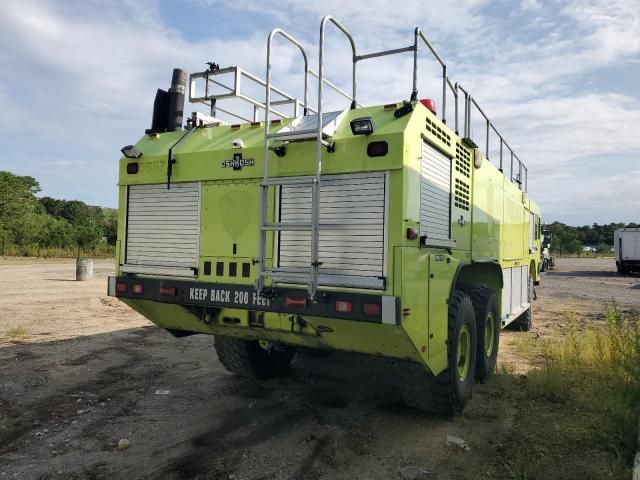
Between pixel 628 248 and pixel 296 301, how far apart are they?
1097 inches

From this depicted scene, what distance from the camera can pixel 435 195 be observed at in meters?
3.90

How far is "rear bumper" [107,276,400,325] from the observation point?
10.9 feet

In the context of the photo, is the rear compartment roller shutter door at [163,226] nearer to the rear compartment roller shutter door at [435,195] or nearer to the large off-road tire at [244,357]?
the large off-road tire at [244,357]

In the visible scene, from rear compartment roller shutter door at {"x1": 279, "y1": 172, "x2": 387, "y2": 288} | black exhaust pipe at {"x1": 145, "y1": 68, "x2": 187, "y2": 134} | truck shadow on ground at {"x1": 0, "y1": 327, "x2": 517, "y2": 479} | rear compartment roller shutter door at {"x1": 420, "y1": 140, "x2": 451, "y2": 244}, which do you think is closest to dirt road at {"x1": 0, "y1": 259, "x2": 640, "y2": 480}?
truck shadow on ground at {"x1": 0, "y1": 327, "x2": 517, "y2": 479}

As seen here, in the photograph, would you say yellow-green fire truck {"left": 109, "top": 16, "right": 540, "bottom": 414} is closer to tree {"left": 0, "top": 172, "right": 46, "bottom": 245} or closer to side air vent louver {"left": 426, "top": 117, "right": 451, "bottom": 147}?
side air vent louver {"left": 426, "top": 117, "right": 451, "bottom": 147}

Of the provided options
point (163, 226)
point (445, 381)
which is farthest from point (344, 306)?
point (163, 226)

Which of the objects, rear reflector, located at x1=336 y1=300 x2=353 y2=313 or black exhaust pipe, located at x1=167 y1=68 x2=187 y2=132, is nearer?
rear reflector, located at x1=336 y1=300 x2=353 y2=313

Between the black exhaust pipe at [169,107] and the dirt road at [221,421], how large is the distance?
8.99 ft

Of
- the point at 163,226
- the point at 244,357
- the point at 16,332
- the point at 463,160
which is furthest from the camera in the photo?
the point at 16,332

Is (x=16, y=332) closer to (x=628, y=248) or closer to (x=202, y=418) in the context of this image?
(x=202, y=418)

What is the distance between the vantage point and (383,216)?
3.38 m

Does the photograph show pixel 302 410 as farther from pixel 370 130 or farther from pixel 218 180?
pixel 370 130

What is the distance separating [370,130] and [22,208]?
35.9 m

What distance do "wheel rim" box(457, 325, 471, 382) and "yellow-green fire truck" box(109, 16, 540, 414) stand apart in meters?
0.02
